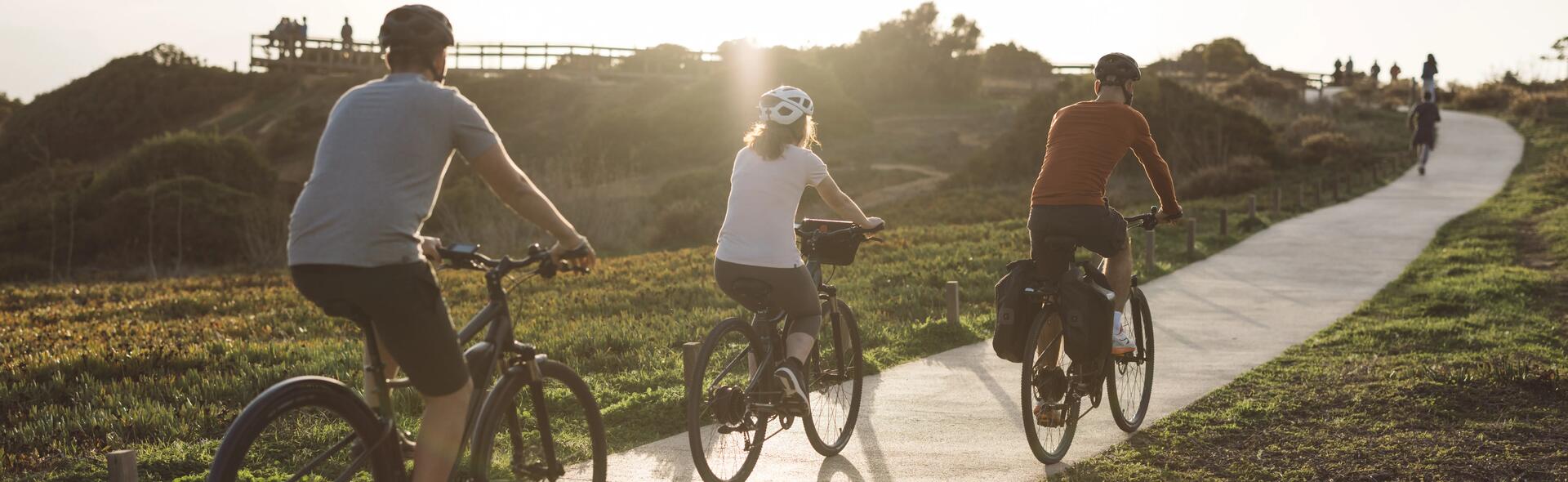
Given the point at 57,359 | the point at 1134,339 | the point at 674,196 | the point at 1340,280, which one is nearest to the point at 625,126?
the point at 674,196

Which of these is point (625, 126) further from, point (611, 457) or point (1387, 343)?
point (611, 457)

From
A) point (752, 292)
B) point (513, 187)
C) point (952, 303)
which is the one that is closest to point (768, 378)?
point (752, 292)

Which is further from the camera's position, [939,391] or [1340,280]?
[1340,280]

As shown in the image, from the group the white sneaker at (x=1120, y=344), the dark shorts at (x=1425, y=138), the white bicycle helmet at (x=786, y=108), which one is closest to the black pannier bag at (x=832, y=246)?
the white bicycle helmet at (x=786, y=108)

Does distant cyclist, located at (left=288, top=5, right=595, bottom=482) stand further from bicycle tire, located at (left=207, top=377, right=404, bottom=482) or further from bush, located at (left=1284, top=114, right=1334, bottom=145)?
bush, located at (left=1284, top=114, right=1334, bottom=145)

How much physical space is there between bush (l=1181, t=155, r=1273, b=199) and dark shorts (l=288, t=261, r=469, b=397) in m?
27.4

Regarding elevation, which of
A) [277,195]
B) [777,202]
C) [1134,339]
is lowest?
[277,195]

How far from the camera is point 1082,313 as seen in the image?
6066 mm

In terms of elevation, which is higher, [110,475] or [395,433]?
[395,433]

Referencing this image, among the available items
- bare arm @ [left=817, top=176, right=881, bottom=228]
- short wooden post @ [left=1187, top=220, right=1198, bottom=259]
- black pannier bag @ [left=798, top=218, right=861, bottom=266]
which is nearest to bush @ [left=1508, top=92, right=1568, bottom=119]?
short wooden post @ [left=1187, top=220, right=1198, bottom=259]

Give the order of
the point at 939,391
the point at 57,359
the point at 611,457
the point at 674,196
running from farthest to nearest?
the point at 674,196 < the point at 57,359 < the point at 939,391 < the point at 611,457

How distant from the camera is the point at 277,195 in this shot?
34.1 meters

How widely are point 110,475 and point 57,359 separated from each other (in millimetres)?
6288

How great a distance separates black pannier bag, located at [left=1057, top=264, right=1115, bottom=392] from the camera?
605 cm
